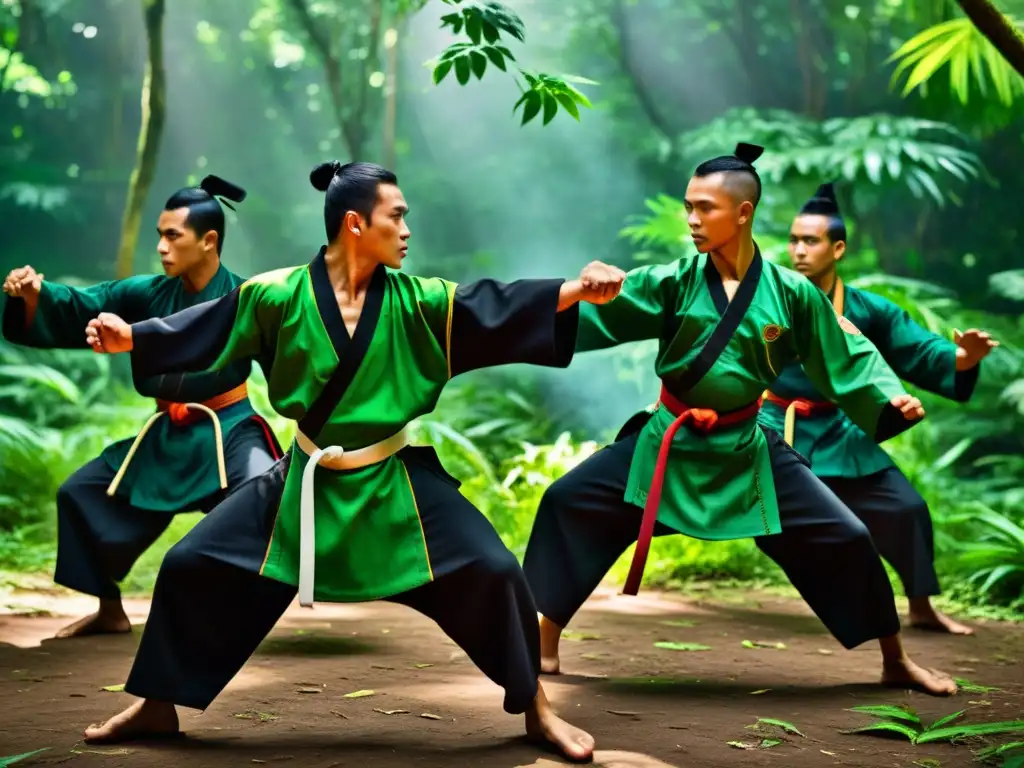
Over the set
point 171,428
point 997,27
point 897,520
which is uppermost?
point 997,27

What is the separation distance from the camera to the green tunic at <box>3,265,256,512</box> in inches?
177

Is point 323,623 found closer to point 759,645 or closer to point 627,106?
point 759,645

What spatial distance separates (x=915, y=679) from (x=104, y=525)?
3131mm

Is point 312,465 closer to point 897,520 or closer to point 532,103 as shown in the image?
point 532,103

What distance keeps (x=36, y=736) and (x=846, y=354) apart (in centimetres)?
286

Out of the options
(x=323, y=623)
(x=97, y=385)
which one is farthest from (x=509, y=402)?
(x=323, y=623)

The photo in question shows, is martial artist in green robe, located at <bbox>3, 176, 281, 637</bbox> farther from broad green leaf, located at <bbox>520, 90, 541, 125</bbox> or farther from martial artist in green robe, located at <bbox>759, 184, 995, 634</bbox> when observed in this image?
martial artist in green robe, located at <bbox>759, 184, 995, 634</bbox>

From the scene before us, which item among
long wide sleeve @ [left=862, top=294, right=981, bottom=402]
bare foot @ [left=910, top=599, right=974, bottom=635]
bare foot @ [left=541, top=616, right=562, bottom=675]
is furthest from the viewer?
bare foot @ [left=910, top=599, right=974, bottom=635]

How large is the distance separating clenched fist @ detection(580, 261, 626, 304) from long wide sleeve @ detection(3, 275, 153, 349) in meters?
1.84

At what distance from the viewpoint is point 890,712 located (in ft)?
11.5

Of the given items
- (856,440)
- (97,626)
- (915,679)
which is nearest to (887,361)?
(856,440)

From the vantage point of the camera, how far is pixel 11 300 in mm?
3797

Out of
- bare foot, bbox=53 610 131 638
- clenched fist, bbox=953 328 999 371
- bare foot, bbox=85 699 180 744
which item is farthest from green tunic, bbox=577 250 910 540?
bare foot, bbox=53 610 131 638

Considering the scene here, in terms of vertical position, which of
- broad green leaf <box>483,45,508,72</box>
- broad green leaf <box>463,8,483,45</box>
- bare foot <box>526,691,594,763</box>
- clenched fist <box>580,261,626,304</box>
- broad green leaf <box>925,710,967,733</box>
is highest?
broad green leaf <box>463,8,483,45</box>
